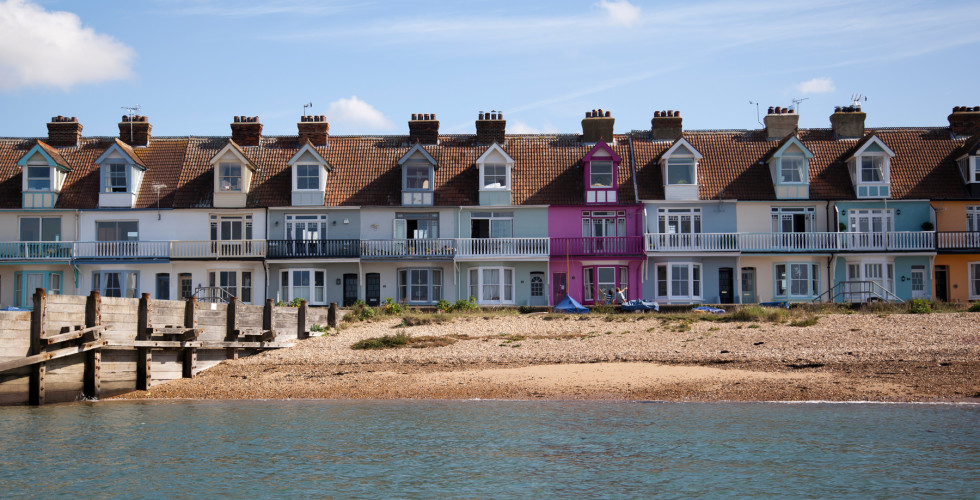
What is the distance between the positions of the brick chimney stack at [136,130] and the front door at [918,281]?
3655cm

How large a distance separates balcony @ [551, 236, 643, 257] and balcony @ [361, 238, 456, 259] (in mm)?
4717

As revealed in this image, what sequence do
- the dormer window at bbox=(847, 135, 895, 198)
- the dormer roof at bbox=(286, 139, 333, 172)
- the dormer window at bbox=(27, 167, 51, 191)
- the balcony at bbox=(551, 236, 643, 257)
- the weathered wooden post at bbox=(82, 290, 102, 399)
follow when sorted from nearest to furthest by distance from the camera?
the weathered wooden post at bbox=(82, 290, 102, 399) → the balcony at bbox=(551, 236, 643, 257) → the dormer roof at bbox=(286, 139, 333, 172) → the dormer window at bbox=(847, 135, 895, 198) → the dormer window at bbox=(27, 167, 51, 191)

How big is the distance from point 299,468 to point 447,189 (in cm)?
2649

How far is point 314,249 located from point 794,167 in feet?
72.2

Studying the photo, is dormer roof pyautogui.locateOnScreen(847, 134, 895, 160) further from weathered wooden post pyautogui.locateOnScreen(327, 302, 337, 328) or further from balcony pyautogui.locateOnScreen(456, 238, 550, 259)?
weathered wooden post pyautogui.locateOnScreen(327, 302, 337, 328)

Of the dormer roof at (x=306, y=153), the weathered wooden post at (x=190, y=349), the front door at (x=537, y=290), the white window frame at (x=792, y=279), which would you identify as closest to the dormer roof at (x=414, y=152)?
the dormer roof at (x=306, y=153)

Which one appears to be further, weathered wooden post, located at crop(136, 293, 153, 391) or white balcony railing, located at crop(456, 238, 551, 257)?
white balcony railing, located at crop(456, 238, 551, 257)

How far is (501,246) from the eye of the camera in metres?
41.5

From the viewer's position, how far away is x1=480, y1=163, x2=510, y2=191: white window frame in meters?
42.7

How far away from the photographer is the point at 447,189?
1692 inches

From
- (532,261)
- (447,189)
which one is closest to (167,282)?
(447,189)

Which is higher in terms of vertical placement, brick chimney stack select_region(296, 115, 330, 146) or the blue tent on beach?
brick chimney stack select_region(296, 115, 330, 146)

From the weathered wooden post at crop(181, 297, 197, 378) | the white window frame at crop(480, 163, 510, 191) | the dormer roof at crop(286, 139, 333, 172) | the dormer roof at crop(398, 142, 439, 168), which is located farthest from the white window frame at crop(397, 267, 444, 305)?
the weathered wooden post at crop(181, 297, 197, 378)

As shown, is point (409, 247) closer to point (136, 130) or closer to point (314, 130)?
point (314, 130)
